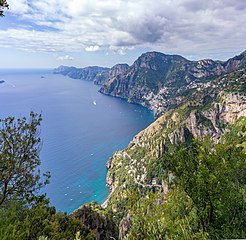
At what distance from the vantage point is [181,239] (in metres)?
13.2

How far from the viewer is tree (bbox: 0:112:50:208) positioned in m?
14.1

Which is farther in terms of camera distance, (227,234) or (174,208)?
(174,208)

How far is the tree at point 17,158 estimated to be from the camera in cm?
1410

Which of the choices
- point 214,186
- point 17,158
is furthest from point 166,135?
point 17,158

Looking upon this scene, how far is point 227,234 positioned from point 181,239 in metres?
3.18

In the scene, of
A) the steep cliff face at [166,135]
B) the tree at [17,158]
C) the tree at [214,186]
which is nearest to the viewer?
the tree at [17,158]

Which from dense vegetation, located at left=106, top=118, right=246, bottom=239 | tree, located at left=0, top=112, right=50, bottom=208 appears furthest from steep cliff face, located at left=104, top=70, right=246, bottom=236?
tree, located at left=0, top=112, right=50, bottom=208

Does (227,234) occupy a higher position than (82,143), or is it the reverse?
(227,234)

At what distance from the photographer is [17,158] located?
14.6 m

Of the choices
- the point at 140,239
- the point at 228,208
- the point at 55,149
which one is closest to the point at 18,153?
the point at 140,239

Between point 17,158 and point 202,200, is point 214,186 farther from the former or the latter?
point 17,158

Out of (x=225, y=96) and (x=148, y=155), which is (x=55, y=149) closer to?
(x=148, y=155)

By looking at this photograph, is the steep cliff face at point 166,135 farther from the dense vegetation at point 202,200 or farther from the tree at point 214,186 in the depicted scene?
the tree at point 214,186

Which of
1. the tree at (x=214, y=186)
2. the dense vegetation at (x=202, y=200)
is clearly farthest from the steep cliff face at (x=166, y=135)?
the tree at (x=214, y=186)
